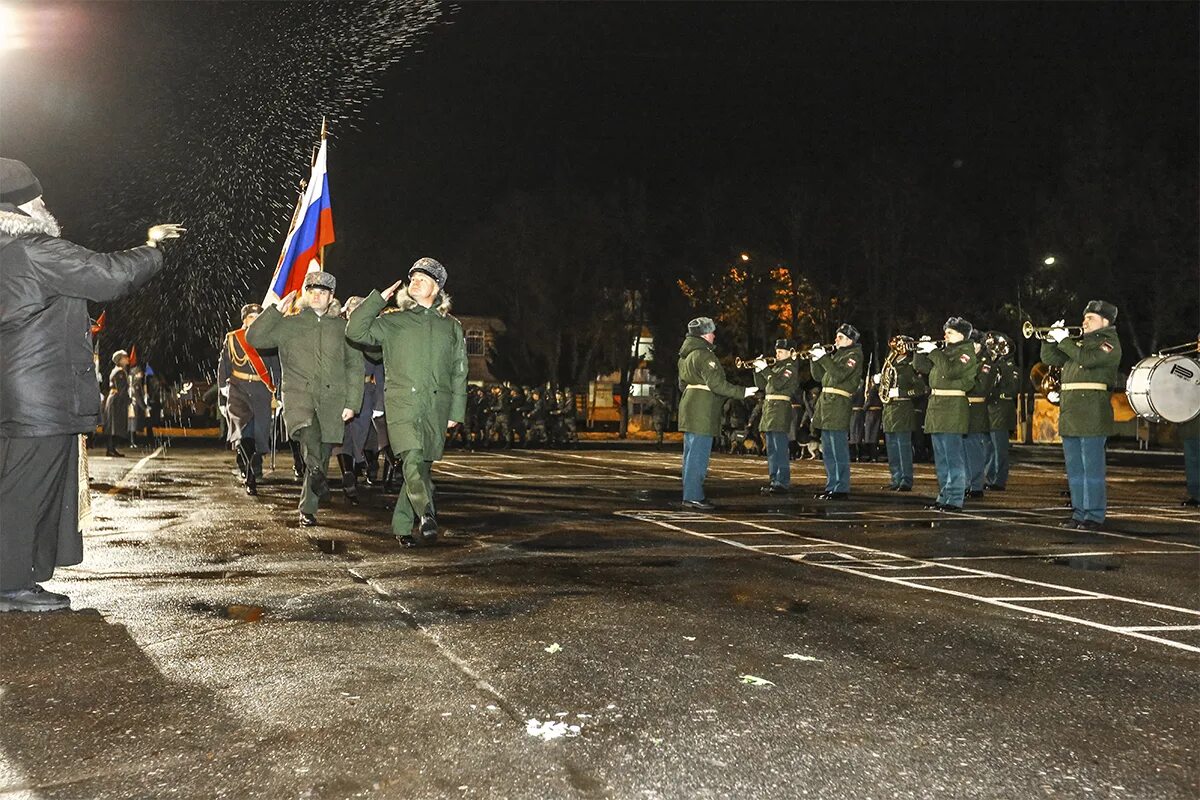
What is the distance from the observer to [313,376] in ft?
33.9

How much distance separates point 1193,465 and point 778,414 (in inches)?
199

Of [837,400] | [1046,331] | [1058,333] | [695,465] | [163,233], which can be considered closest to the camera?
[163,233]

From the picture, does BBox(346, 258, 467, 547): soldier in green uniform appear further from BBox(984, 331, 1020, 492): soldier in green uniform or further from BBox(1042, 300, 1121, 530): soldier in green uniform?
BBox(984, 331, 1020, 492): soldier in green uniform

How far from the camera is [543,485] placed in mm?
16094

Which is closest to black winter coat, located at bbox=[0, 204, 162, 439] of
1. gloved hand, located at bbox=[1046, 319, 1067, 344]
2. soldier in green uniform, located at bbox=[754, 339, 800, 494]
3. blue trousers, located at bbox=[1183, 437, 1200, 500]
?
gloved hand, located at bbox=[1046, 319, 1067, 344]

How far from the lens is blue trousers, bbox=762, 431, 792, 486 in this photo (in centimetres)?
1578

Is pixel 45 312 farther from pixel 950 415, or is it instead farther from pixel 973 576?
pixel 950 415

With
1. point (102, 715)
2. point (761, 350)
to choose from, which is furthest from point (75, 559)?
point (761, 350)

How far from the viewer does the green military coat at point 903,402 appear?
1608 centimetres

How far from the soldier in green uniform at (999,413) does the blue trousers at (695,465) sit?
548 cm

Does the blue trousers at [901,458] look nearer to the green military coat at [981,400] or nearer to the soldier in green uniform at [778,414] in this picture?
the green military coat at [981,400]

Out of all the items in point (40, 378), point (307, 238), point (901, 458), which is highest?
point (307, 238)

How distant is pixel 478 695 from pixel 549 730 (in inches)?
19.7

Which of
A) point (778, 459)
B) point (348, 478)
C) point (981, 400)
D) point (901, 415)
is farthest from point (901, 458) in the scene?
point (348, 478)
